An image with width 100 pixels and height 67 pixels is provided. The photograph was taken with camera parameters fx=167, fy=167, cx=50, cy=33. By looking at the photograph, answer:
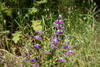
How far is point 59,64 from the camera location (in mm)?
1930

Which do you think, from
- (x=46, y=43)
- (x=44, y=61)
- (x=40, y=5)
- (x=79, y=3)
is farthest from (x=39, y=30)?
(x=79, y=3)

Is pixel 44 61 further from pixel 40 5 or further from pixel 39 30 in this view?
pixel 40 5

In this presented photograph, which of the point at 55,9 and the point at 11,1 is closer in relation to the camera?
the point at 11,1

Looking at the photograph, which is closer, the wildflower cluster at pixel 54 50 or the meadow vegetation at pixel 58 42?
the meadow vegetation at pixel 58 42

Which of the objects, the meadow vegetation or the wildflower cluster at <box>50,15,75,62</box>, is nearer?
the meadow vegetation

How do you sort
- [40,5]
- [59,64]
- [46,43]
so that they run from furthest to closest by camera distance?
1. [40,5]
2. [46,43]
3. [59,64]

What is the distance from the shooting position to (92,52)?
1.97 metres

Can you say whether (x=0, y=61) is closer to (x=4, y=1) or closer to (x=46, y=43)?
(x=46, y=43)

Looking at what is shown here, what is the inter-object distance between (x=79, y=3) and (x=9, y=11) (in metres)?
1.42

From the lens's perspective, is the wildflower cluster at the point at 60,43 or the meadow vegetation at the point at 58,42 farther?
the wildflower cluster at the point at 60,43

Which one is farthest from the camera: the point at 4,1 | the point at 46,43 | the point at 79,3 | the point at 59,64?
the point at 79,3

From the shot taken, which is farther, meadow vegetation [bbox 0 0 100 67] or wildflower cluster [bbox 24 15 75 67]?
wildflower cluster [bbox 24 15 75 67]

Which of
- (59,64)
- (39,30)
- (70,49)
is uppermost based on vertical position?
(39,30)

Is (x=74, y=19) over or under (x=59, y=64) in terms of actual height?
over
